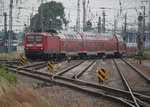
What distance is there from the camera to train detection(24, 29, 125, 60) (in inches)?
1253

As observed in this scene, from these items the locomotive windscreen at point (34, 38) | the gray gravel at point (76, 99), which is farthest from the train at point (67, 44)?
the gray gravel at point (76, 99)

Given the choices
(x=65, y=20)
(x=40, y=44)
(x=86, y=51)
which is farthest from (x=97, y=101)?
(x=65, y=20)

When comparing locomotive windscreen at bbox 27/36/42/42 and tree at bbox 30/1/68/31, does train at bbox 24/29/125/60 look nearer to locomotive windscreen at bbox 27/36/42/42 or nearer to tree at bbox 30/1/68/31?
locomotive windscreen at bbox 27/36/42/42

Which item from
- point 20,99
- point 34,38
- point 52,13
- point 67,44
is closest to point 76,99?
point 20,99

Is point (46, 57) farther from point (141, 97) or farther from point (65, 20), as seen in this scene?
point (65, 20)

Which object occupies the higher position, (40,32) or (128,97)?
(40,32)

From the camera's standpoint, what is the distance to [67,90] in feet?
43.3

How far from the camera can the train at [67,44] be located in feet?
104

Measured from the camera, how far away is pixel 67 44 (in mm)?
35906

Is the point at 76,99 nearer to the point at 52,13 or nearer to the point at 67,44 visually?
the point at 67,44

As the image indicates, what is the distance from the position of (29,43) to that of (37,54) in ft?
4.93

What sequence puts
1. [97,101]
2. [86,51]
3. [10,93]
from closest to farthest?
[10,93]
[97,101]
[86,51]

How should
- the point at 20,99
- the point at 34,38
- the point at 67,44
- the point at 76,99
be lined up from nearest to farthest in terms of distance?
the point at 20,99 → the point at 76,99 → the point at 34,38 → the point at 67,44

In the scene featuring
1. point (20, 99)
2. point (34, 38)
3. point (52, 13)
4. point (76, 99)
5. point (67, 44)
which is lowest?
point (76, 99)
